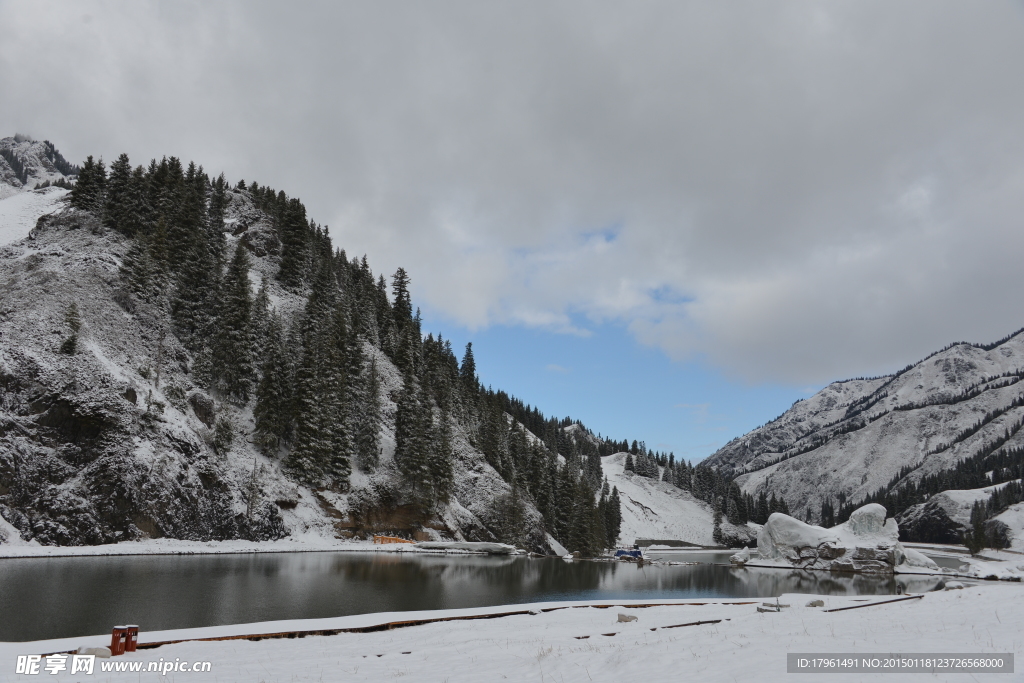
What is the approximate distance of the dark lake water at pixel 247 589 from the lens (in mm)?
21703

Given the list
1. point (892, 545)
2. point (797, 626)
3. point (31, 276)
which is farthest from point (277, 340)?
point (892, 545)

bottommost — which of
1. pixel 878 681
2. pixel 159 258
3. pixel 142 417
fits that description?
pixel 878 681

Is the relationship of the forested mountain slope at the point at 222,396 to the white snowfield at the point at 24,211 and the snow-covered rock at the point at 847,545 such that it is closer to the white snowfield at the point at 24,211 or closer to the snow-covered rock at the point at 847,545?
the white snowfield at the point at 24,211

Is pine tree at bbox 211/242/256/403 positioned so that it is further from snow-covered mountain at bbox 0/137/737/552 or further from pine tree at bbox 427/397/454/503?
pine tree at bbox 427/397/454/503

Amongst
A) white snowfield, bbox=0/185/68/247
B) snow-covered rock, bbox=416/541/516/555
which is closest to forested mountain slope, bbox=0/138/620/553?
white snowfield, bbox=0/185/68/247

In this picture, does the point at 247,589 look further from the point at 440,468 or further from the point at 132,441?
the point at 440,468

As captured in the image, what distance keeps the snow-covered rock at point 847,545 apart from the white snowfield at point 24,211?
442 feet

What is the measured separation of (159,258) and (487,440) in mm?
62178

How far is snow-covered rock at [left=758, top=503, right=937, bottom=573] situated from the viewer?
83.7 metres

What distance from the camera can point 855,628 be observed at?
19031 mm

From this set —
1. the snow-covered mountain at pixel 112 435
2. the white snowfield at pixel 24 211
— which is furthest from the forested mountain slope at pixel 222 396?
the white snowfield at pixel 24 211

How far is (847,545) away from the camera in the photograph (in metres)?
87.4

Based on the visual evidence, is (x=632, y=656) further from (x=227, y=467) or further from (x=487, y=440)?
(x=487, y=440)

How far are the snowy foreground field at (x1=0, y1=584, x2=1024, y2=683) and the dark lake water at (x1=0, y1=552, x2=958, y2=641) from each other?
4.36 m
